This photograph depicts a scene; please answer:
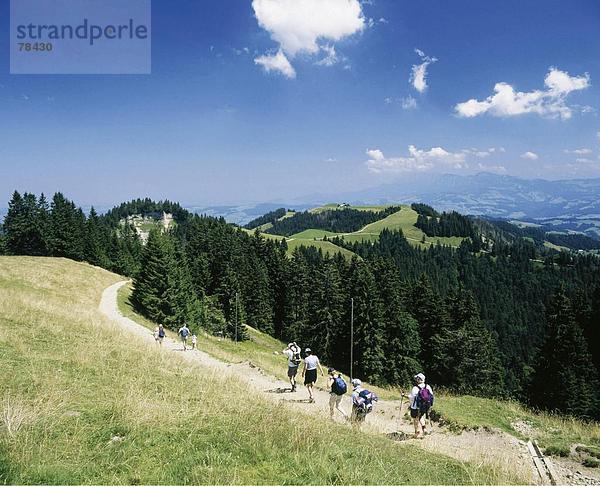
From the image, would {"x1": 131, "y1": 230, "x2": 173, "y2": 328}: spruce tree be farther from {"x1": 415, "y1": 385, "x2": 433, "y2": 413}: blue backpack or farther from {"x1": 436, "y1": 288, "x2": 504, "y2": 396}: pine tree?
{"x1": 415, "y1": 385, "x2": 433, "y2": 413}: blue backpack

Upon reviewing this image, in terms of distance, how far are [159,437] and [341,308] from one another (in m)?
49.4

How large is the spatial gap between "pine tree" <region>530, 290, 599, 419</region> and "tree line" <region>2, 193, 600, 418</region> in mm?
107

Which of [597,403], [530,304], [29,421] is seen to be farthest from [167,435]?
[530,304]

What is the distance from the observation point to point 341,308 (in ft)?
183

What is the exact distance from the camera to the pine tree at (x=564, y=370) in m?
38.1

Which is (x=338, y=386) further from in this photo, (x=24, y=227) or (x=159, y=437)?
(x=24, y=227)

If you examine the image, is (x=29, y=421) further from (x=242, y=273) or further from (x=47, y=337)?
(x=242, y=273)

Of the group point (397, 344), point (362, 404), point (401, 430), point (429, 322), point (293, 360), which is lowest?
point (397, 344)

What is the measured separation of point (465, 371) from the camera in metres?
46.8

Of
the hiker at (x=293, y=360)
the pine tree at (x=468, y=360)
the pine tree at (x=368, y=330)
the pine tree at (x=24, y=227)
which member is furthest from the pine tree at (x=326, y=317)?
the pine tree at (x=24, y=227)

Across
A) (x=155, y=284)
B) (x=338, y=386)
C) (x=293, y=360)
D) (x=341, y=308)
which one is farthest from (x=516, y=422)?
(x=155, y=284)

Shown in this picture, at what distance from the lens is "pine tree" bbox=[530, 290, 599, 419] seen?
38062 mm

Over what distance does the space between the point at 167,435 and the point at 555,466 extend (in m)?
12.2

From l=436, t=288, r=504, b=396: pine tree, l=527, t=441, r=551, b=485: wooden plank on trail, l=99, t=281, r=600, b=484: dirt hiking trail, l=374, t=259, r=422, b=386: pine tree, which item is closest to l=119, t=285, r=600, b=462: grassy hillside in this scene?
l=99, t=281, r=600, b=484: dirt hiking trail
